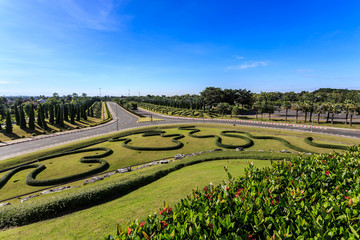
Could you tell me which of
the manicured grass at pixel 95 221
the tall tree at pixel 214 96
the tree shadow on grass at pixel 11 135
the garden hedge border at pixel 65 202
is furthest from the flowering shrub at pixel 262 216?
the tall tree at pixel 214 96

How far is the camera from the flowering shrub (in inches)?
188

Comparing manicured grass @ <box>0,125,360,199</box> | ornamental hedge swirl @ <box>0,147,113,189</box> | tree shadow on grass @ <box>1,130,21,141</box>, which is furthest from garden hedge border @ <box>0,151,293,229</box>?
tree shadow on grass @ <box>1,130,21,141</box>

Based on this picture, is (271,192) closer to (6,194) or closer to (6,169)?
(6,194)

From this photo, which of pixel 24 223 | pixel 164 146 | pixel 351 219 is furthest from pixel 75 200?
pixel 164 146

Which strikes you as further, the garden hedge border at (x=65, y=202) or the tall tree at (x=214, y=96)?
the tall tree at (x=214, y=96)

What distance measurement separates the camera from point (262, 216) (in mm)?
5254

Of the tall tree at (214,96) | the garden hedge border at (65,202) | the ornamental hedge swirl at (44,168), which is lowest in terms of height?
the ornamental hedge swirl at (44,168)

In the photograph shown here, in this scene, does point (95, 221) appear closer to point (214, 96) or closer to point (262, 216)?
point (262, 216)

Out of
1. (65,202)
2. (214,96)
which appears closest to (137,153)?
(65,202)

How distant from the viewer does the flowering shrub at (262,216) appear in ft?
15.6

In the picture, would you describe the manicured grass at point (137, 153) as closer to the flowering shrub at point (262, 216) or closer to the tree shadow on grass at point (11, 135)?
the flowering shrub at point (262, 216)

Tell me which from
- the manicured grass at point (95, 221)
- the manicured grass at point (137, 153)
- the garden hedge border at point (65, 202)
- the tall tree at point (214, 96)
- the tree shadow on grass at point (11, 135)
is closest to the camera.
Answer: the manicured grass at point (95, 221)

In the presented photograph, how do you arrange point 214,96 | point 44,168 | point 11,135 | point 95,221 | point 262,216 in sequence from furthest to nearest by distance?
point 214,96, point 11,135, point 44,168, point 95,221, point 262,216

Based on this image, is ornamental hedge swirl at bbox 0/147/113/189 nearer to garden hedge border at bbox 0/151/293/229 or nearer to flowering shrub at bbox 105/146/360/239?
garden hedge border at bbox 0/151/293/229
